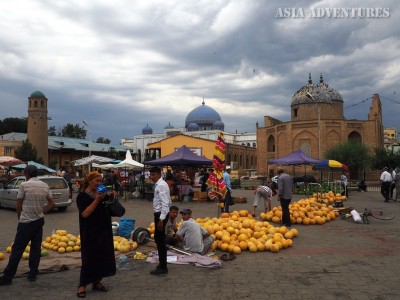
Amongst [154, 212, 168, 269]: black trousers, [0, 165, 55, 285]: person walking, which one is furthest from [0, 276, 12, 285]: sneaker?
[154, 212, 168, 269]: black trousers

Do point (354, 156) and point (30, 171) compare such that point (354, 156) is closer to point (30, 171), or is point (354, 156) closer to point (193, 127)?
point (30, 171)

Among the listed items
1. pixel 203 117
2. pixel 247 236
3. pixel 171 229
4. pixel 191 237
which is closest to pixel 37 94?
pixel 203 117

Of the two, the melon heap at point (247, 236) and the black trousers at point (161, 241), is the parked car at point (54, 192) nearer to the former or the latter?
the melon heap at point (247, 236)

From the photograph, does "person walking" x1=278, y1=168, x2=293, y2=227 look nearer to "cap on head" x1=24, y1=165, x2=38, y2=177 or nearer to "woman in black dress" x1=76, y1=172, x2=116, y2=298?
"woman in black dress" x1=76, y1=172, x2=116, y2=298

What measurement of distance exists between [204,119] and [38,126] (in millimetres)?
32412

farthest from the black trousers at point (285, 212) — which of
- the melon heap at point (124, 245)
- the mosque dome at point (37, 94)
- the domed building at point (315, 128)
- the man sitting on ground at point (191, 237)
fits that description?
the mosque dome at point (37, 94)

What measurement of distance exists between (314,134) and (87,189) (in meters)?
47.4

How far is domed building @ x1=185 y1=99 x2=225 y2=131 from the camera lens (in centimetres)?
7856

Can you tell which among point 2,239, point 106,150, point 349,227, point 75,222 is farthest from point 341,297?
point 106,150

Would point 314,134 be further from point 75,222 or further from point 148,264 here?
point 148,264

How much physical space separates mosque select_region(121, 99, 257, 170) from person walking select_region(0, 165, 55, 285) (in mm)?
49652

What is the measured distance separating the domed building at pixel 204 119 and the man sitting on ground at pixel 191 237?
229 ft

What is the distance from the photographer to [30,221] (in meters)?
5.97

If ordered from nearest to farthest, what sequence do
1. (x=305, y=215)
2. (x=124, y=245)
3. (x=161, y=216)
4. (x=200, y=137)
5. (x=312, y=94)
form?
(x=161, y=216) < (x=124, y=245) < (x=305, y=215) < (x=312, y=94) < (x=200, y=137)
